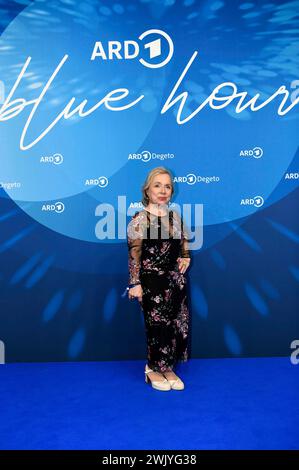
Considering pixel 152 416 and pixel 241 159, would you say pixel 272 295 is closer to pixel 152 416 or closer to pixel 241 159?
pixel 241 159

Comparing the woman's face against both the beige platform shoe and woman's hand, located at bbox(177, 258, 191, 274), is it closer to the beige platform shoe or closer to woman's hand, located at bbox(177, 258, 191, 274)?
woman's hand, located at bbox(177, 258, 191, 274)

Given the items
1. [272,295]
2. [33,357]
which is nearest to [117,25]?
[272,295]

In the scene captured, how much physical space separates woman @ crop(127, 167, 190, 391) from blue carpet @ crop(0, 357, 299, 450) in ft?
0.62

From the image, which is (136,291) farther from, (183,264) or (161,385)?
(161,385)

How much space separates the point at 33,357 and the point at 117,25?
271 centimetres

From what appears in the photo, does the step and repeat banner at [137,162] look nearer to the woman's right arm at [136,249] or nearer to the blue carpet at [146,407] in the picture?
the blue carpet at [146,407]

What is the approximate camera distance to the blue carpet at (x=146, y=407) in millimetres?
2514

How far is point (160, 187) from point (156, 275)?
0.63 m

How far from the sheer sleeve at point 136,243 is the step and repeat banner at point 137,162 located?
1.42ft

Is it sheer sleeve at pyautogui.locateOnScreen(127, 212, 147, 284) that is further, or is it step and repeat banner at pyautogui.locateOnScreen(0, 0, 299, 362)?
step and repeat banner at pyautogui.locateOnScreen(0, 0, 299, 362)

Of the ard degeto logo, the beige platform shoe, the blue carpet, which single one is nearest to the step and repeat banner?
the ard degeto logo

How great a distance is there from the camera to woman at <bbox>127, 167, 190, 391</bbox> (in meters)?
3.21

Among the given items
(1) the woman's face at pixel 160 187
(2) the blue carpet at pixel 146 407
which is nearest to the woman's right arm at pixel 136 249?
(1) the woman's face at pixel 160 187

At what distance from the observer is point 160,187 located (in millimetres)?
3248
